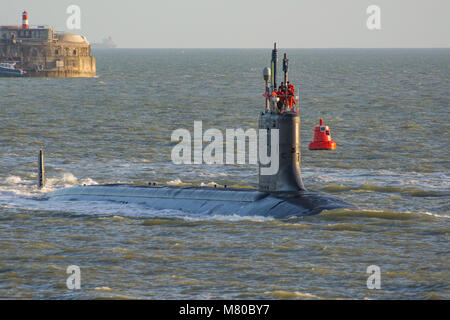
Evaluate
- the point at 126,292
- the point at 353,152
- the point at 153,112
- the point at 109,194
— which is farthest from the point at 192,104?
the point at 126,292

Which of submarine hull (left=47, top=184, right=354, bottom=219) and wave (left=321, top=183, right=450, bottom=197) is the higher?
submarine hull (left=47, top=184, right=354, bottom=219)

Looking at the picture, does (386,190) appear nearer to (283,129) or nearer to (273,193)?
(273,193)

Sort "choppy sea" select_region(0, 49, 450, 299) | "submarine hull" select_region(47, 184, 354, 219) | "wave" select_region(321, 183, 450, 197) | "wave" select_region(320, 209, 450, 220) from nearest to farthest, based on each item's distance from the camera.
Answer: "choppy sea" select_region(0, 49, 450, 299)
"submarine hull" select_region(47, 184, 354, 219)
"wave" select_region(320, 209, 450, 220)
"wave" select_region(321, 183, 450, 197)

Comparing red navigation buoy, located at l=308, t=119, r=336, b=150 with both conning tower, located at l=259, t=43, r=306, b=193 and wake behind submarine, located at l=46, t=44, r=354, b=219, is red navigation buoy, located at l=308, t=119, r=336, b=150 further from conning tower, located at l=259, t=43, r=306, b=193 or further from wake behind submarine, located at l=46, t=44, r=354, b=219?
conning tower, located at l=259, t=43, r=306, b=193

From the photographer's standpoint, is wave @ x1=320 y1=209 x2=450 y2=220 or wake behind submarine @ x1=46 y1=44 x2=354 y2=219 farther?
wave @ x1=320 y1=209 x2=450 y2=220

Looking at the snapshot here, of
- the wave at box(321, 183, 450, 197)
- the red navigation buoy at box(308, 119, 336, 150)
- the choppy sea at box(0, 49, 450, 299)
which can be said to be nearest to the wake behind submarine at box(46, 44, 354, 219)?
the choppy sea at box(0, 49, 450, 299)

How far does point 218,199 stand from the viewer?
42.4 metres

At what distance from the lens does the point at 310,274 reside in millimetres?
32625

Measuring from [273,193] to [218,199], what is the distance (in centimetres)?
311

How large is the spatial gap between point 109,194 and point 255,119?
57733 mm

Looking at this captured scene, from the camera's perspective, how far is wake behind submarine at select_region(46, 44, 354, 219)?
3975 centimetres

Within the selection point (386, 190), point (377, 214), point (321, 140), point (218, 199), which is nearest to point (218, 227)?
point (218, 199)
